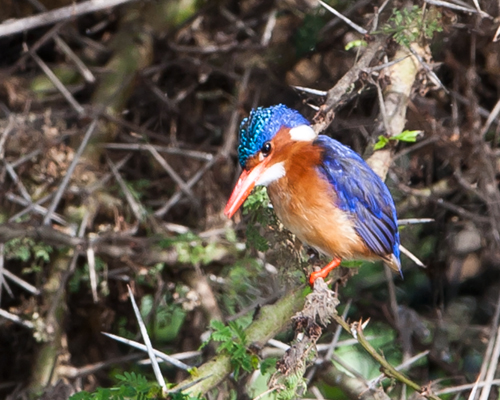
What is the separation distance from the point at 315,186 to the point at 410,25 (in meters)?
0.71

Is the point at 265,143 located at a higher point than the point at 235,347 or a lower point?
higher

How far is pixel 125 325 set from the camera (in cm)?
339

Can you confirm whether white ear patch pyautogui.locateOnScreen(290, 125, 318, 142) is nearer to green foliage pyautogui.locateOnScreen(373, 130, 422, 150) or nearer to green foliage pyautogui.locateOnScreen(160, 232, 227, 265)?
green foliage pyautogui.locateOnScreen(373, 130, 422, 150)

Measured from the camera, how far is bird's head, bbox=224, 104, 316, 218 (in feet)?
7.63

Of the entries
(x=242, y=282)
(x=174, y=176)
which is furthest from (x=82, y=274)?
(x=242, y=282)

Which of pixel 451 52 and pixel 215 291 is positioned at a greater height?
pixel 451 52

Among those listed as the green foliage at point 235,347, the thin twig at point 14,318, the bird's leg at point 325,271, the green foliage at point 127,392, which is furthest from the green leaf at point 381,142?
the thin twig at point 14,318

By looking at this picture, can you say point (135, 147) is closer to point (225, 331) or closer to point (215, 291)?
point (215, 291)

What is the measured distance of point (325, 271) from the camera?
7.80ft

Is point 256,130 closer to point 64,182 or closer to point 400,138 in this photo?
point 400,138

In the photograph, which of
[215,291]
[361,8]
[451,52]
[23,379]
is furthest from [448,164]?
[23,379]

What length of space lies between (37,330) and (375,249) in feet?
4.91

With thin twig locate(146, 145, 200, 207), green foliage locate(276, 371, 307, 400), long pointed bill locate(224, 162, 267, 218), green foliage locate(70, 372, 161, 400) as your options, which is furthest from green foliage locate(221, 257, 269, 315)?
green foliage locate(276, 371, 307, 400)

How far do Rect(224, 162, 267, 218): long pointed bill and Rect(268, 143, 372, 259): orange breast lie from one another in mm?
98
